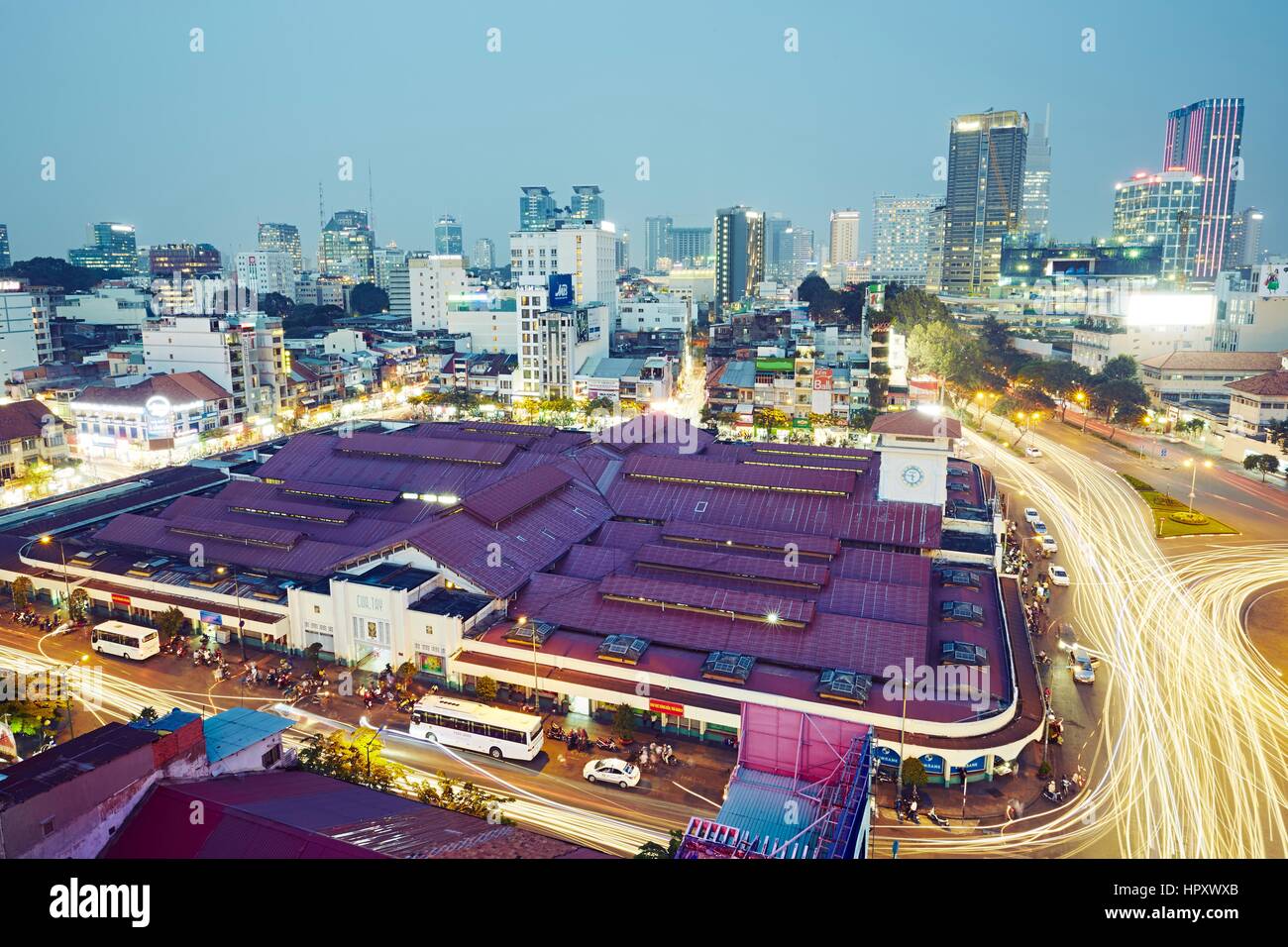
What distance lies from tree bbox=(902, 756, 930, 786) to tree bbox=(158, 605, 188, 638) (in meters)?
25.2

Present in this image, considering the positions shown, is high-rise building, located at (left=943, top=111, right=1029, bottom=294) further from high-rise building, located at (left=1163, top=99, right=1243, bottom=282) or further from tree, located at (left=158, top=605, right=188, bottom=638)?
tree, located at (left=158, top=605, right=188, bottom=638)

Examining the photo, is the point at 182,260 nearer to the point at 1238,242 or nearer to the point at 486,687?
the point at 486,687

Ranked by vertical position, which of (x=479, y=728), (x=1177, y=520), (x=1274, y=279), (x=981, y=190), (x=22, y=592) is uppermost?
(x=981, y=190)

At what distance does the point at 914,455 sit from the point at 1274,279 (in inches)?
2561

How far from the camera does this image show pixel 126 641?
97.6ft

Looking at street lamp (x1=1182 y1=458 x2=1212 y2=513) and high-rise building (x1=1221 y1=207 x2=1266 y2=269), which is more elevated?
high-rise building (x1=1221 y1=207 x2=1266 y2=269)

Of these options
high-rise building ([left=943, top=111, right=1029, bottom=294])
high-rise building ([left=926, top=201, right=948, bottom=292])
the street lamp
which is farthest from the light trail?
high-rise building ([left=926, top=201, right=948, bottom=292])

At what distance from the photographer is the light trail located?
803 inches

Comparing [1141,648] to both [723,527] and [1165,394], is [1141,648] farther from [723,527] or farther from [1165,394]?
[1165,394]

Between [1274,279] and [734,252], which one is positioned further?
[734,252]

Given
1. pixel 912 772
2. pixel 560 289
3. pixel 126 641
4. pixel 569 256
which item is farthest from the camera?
pixel 569 256

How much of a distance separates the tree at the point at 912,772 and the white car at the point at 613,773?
6.88 m

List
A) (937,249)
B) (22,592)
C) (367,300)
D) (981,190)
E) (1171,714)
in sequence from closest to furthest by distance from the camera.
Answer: (1171,714), (22,592), (367,300), (981,190), (937,249)

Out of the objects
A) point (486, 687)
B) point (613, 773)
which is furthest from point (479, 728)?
point (613, 773)
